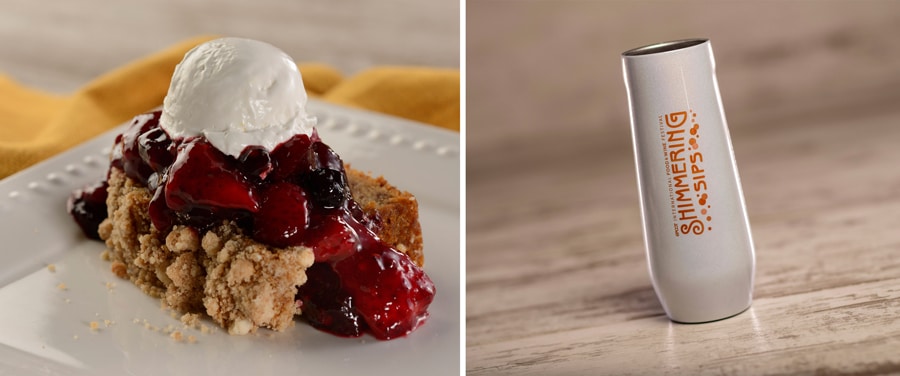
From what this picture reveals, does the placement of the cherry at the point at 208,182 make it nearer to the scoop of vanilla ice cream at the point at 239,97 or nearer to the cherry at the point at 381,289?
the scoop of vanilla ice cream at the point at 239,97

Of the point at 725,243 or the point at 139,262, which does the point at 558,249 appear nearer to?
the point at 725,243

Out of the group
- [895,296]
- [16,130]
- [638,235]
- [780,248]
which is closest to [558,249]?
[638,235]

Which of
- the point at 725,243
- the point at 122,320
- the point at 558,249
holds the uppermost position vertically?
the point at 725,243

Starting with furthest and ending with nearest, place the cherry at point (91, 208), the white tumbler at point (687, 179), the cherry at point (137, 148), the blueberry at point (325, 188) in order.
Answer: the cherry at point (91, 208), the cherry at point (137, 148), the blueberry at point (325, 188), the white tumbler at point (687, 179)

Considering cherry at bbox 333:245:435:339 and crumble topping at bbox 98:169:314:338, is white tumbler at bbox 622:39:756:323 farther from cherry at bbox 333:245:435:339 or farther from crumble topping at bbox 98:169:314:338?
crumble topping at bbox 98:169:314:338

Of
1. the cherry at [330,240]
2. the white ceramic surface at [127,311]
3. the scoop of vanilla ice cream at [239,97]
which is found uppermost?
the scoop of vanilla ice cream at [239,97]

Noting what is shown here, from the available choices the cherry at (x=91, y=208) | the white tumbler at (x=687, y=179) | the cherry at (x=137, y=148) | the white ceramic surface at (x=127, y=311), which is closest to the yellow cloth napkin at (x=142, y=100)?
the white ceramic surface at (x=127, y=311)

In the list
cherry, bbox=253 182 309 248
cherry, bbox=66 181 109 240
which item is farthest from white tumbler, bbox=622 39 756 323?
cherry, bbox=66 181 109 240
